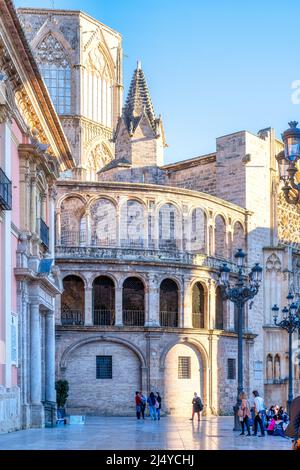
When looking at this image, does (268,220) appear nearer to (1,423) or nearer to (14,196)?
(14,196)

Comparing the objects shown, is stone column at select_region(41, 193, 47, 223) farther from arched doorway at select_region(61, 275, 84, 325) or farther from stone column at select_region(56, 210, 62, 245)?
arched doorway at select_region(61, 275, 84, 325)

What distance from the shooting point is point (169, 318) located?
45844 mm

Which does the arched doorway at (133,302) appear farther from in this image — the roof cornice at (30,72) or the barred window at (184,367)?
the roof cornice at (30,72)

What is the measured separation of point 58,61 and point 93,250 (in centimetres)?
2438

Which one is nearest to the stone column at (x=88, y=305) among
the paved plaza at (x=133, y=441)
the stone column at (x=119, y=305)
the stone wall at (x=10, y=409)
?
the stone column at (x=119, y=305)

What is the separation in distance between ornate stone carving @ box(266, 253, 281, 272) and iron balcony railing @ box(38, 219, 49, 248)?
22.4 m

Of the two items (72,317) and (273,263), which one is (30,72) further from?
(273,263)

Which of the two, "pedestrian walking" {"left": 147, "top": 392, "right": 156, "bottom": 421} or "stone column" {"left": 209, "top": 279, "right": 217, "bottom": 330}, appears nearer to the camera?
"pedestrian walking" {"left": 147, "top": 392, "right": 156, "bottom": 421}

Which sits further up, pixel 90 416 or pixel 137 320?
pixel 137 320

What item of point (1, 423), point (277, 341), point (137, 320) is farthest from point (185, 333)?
point (1, 423)

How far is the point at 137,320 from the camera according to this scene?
45031 mm

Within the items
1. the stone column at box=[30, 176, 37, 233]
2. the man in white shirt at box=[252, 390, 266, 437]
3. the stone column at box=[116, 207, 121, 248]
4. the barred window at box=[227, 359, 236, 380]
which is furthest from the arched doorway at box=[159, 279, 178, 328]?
the man in white shirt at box=[252, 390, 266, 437]

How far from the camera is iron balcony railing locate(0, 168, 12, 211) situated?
22781 millimetres

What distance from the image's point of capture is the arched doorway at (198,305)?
152ft
